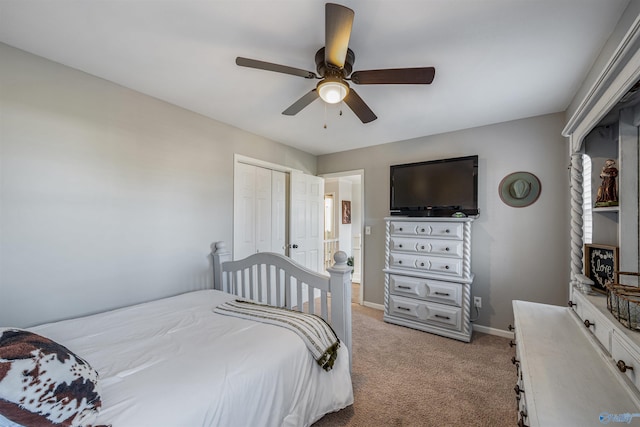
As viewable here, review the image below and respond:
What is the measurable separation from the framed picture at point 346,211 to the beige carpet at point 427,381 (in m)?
3.09

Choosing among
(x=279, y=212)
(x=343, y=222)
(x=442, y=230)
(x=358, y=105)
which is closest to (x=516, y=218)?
(x=442, y=230)

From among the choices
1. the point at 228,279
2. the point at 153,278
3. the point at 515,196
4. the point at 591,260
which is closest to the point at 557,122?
the point at 515,196

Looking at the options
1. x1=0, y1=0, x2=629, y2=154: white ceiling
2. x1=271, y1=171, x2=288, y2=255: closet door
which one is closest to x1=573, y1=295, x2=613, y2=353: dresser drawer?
x1=0, y1=0, x2=629, y2=154: white ceiling

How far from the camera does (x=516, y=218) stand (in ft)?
9.30

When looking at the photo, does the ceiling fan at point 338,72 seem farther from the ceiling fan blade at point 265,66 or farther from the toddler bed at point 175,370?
the toddler bed at point 175,370

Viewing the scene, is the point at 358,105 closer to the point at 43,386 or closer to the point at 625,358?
the point at 625,358

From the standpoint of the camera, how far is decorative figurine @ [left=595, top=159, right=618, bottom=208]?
122 cm

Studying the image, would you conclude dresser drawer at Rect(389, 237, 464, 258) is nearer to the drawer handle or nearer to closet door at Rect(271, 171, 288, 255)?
closet door at Rect(271, 171, 288, 255)

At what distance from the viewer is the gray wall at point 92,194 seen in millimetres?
1695

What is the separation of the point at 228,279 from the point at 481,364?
258 cm

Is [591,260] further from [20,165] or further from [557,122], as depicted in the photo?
[20,165]

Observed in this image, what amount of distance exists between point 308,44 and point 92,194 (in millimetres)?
1983

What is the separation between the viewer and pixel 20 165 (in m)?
1.71

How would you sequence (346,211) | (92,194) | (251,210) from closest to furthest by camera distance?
(92,194) < (251,210) < (346,211)
